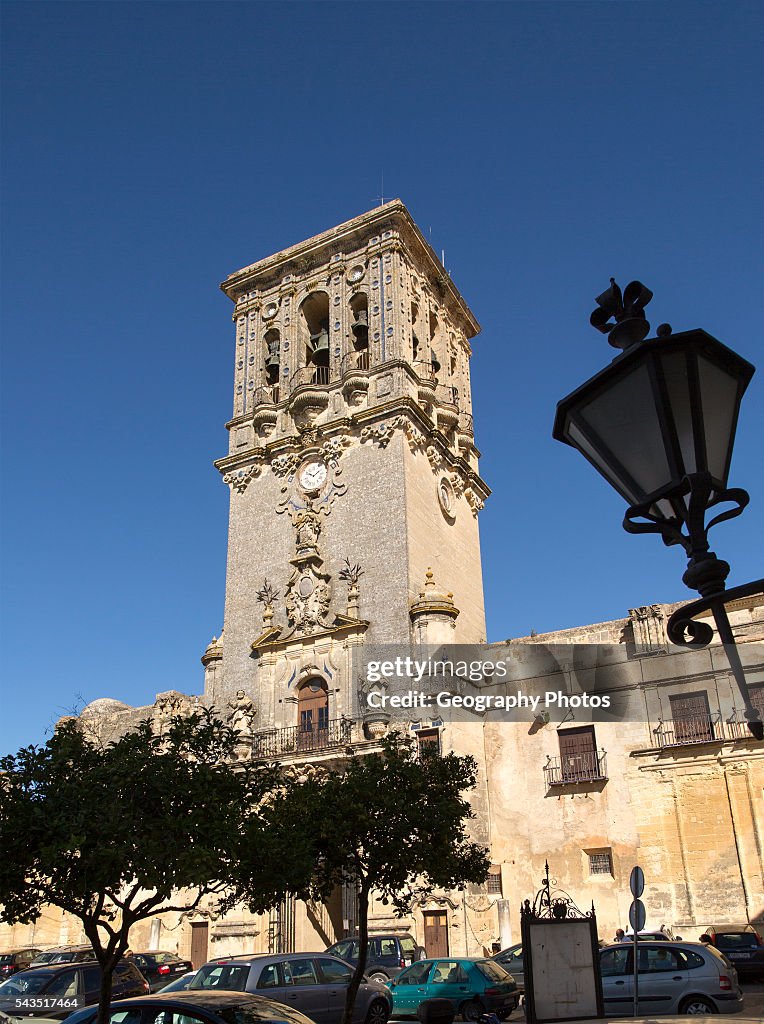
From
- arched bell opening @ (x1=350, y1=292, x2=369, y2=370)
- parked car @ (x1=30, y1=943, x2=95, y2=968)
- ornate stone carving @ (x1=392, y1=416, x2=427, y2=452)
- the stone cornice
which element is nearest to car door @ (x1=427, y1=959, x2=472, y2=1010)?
parked car @ (x1=30, y1=943, x2=95, y2=968)

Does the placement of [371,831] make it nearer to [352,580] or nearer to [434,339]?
[352,580]

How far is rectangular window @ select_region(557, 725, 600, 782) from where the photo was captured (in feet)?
81.3

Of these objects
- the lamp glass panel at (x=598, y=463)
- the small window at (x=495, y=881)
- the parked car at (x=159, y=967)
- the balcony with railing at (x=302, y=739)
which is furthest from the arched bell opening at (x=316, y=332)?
the lamp glass panel at (x=598, y=463)

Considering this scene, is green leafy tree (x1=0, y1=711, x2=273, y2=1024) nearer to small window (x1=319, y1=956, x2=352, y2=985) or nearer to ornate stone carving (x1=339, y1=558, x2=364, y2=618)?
small window (x1=319, y1=956, x2=352, y2=985)

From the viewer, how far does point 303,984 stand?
45.8ft

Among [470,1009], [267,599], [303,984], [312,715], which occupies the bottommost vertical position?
[470,1009]

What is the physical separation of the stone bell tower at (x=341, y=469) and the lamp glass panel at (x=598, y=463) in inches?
929

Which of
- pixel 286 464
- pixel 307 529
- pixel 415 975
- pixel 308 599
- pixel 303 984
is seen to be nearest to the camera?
pixel 303 984

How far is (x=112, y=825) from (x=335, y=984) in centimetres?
601

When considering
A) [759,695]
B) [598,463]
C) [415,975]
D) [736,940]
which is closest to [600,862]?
[736,940]

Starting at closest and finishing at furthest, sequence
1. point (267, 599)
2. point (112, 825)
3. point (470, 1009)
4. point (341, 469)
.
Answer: point (112, 825), point (470, 1009), point (267, 599), point (341, 469)

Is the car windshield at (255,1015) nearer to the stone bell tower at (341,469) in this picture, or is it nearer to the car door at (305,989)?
the car door at (305,989)

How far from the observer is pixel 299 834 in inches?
523

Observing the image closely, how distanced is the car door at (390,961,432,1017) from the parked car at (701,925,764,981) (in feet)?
20.1
